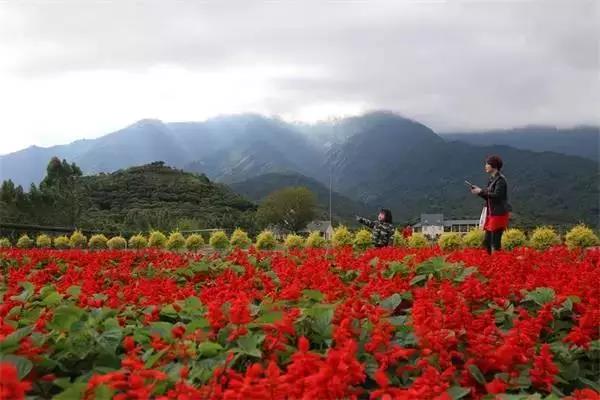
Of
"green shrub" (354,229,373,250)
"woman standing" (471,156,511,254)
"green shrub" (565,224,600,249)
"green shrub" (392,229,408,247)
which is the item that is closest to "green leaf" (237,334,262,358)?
"woman standing" (471,156,511,254)

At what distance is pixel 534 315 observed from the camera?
3.68 metres

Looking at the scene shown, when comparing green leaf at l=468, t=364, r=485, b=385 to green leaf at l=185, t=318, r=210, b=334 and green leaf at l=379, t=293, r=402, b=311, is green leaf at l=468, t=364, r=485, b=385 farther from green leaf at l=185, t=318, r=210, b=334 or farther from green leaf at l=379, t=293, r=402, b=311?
green leaf at l=185, t=318, r=210, b=334

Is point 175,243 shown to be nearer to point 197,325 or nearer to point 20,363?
point 197,325

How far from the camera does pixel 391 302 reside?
351 centimetres

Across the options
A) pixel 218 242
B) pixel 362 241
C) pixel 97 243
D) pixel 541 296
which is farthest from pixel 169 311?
pixel 97 243

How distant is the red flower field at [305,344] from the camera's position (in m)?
2.01

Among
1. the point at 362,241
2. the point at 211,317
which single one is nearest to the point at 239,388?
the point at 211,317

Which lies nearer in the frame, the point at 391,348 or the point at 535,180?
the point at 391,348

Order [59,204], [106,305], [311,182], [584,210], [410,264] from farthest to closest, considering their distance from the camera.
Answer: [311,182] → [584,210] → [59,204] → [410,264] → [106,305]

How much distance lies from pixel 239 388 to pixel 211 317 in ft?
3.11

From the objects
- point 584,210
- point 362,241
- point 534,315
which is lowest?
point 584,210

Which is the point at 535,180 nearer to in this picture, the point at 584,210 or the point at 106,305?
the point at 584,210

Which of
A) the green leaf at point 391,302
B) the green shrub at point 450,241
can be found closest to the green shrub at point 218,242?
the green shrub at point 450,241

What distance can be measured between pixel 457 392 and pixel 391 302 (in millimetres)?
1173
